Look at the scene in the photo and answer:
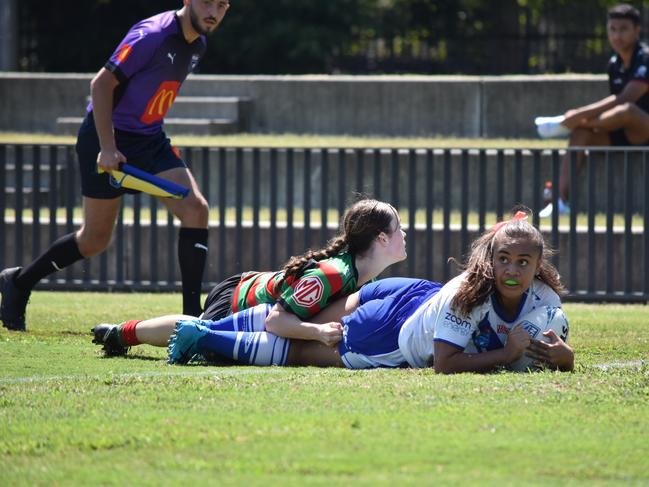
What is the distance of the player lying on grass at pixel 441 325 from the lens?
6102mm

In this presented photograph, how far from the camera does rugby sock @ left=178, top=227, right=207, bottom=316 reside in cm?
812

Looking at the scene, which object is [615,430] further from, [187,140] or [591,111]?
[187,140]

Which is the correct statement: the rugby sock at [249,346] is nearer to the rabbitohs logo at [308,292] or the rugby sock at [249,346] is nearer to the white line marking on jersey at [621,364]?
the rabbitohs logo at [308,292]

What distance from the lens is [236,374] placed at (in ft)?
20.4

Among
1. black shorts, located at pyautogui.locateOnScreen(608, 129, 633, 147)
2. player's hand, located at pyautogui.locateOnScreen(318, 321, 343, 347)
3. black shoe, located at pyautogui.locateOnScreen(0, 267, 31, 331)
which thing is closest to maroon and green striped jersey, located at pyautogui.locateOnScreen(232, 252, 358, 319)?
player's hand, located at pyautogui.locateOnScreen(318, 321, 343, 347)

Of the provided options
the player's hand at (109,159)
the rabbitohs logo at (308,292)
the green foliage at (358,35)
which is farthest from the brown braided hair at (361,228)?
the green foliage at (358,35)

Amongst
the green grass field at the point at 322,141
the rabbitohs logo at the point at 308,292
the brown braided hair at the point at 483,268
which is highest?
the green grass field at the point at 322,141

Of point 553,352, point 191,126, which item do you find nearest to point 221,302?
point 553,352

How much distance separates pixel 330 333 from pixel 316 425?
5.40 feet

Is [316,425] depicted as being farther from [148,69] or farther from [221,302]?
[148,69]

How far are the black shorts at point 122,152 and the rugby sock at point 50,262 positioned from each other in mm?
383

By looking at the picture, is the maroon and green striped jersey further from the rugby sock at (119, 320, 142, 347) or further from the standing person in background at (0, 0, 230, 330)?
the standing person in background at (0, 0, 230, 330)

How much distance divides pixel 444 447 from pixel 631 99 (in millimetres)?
8338

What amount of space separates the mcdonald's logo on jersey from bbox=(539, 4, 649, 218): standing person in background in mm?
5163
